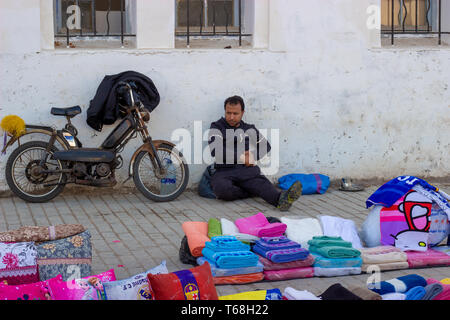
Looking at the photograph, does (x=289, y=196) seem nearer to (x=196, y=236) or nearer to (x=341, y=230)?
(x=341, y=230)

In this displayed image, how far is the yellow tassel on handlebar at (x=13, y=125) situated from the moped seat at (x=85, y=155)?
472 mm

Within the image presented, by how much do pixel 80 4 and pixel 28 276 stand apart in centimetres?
513

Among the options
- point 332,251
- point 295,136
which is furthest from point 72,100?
point 332,251

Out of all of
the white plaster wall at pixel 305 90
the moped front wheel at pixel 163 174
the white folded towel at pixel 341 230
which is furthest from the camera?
the white plaster wall at pixel 305 90

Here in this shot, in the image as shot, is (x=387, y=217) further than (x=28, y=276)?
Yes

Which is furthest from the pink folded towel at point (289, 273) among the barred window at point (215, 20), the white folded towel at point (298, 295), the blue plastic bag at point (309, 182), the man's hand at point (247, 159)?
the barred window at point (215, 20)

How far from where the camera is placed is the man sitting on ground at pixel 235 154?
860 centimetres

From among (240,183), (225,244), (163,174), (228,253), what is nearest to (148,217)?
(163,174)

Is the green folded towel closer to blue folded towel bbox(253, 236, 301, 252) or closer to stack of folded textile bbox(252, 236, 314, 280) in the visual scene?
blue folded towel bbox(253, 236, 301, 252)

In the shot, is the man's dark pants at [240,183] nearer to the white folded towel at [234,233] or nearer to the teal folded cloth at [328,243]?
the white folded towel at [234,233]

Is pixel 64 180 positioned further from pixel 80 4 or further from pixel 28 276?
pixel 28 276

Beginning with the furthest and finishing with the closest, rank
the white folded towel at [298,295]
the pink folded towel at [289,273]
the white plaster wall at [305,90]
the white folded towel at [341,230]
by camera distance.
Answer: the white plaster wall at [305,90] < the white folded towel at [341,230] < the pink folded towel at [289,273] < the white folded towel at [298,295]

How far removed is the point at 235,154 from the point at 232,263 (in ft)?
10.7
